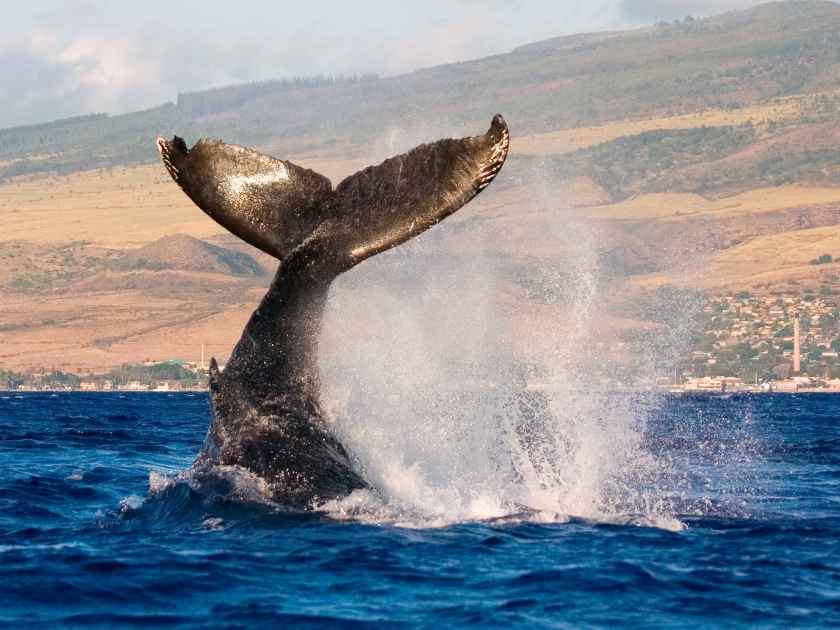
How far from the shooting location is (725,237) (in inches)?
5792

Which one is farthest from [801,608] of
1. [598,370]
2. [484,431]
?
[598,370]

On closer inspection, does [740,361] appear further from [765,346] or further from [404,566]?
[404,566]

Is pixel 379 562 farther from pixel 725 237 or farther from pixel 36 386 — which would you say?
pixel 725 237

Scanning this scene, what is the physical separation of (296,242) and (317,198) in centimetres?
36

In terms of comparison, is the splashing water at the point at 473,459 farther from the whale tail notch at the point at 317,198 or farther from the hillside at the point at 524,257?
the hillside at the point at 524,257

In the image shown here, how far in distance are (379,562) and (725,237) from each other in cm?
14009

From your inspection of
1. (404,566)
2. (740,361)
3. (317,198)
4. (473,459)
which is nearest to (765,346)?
(740,361)

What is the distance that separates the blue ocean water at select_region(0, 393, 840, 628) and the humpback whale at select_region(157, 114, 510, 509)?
46 centimetres

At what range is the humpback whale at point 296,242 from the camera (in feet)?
35.3

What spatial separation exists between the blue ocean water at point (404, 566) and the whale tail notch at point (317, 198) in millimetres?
2123

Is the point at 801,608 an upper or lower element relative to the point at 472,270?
lower

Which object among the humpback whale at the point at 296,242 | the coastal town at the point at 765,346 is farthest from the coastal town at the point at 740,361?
the humpback whale at the point at 296,242

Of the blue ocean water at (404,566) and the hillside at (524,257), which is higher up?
the hillside at (524,257)

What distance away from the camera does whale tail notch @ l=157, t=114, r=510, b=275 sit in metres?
10.8
